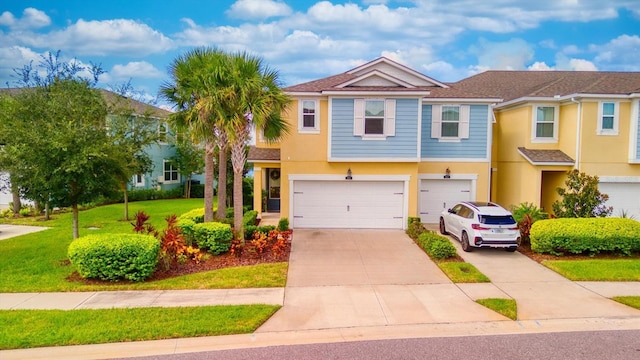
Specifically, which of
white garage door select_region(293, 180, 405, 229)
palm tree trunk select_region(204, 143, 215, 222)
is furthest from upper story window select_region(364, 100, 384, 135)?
palm tree trunk select_region(204, 143, 215, 222)

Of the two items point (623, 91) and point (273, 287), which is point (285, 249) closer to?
point (273, 287)

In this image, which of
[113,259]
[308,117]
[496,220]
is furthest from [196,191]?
[496,220]

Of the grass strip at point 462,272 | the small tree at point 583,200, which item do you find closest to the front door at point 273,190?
the grass strip at point 462,272

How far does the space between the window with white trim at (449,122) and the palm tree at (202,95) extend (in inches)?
370

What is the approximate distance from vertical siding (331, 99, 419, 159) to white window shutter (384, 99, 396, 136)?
15 cm

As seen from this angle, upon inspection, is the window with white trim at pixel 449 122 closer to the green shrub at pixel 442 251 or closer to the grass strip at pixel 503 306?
the green shrub at pixel 442 251

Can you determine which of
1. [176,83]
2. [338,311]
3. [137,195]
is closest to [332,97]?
[176,83]

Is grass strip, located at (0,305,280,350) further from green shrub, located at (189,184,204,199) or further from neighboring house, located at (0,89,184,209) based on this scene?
green shrub, located at (189,184,204,199)

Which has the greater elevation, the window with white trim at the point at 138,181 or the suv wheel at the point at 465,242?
the window with white trim at the point at 138,181

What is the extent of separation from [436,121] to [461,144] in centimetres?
154

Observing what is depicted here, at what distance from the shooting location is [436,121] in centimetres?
1736

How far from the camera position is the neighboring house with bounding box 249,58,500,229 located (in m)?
16.0

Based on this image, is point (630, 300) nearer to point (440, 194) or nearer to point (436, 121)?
point (440, 194)

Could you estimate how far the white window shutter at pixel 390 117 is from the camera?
15.9 metres
